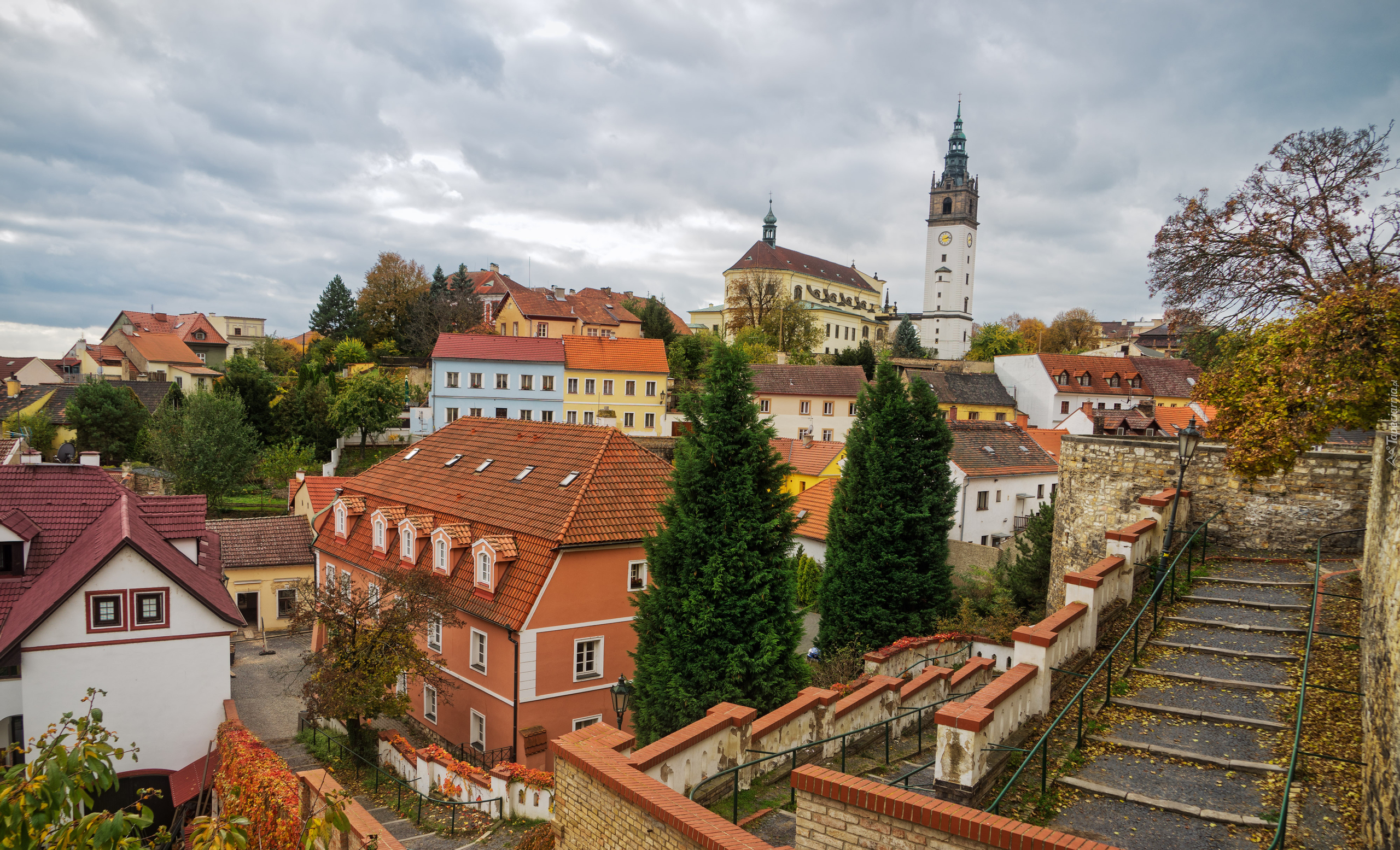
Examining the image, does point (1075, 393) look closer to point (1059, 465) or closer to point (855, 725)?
point (1059, 465)

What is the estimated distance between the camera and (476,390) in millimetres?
49938

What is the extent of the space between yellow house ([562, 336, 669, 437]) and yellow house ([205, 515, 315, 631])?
21.6 meters

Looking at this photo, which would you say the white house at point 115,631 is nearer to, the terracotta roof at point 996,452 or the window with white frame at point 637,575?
the window with white frame at point 637,575

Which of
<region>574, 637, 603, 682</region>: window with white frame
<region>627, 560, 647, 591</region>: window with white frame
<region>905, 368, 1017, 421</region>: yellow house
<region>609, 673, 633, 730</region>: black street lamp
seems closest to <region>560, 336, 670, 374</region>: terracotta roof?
<region>905, 368, 1017, 421</region>: yellow house

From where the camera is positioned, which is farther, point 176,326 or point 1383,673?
point 176,326

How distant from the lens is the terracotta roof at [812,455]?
37844 millimetres

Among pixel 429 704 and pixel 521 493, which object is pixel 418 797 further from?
pixel 521 493

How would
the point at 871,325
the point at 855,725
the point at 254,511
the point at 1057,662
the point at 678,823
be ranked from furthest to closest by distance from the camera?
the point at 871,325
the point at 254,511
the point at 855,725
the point at 1057,662
the point at 678,823

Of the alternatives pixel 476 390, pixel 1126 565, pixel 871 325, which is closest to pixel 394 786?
pixel 1126 565

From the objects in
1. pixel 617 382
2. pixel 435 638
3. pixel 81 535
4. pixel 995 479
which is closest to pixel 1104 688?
pixel 435 638

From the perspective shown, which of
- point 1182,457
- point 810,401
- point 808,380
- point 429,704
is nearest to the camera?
point 1182,457

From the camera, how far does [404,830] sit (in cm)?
1360

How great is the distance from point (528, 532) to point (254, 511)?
28949 millimetres

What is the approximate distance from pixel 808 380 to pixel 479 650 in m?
44.6
